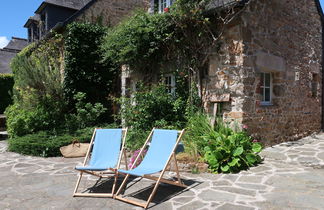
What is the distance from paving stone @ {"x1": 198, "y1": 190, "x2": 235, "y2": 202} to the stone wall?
7.67 m

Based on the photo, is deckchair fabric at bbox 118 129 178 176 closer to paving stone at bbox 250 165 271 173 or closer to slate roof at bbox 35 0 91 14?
paving stone at bbox 250 165 271 173

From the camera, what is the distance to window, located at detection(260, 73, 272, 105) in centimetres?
688

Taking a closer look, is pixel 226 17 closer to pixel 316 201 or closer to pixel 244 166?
pixel 244 166

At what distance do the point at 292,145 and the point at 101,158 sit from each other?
4977mm

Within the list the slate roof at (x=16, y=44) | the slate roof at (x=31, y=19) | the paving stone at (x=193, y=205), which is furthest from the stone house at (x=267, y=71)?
the slate roof at (x=16, y=44)

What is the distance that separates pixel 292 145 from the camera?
22.1ft

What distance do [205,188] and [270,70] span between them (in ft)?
13.5

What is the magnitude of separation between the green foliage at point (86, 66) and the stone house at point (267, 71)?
1492 mm

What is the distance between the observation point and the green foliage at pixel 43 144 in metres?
6.70

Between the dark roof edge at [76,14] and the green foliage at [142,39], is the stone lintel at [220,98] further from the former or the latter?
the dark roof edge at [76,14]

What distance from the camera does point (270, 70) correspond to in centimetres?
675

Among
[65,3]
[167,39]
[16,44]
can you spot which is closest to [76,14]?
[65,3]

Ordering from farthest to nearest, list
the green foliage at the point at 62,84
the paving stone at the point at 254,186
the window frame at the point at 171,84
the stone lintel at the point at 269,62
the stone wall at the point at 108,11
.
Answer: the stone wall at the point at 108,11 → the green foliage at the point at 62,84 → the window frame at the point at 171,84 → the stone lintel at the point at 269,62 → the paving stone at the point at 254,186

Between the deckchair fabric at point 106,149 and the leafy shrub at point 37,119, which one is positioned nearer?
the deckchair fabric at point 106,149
